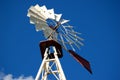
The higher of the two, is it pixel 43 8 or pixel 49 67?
pixel 43 8

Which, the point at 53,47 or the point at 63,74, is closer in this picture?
the point at 63,74

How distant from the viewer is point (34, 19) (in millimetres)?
33500

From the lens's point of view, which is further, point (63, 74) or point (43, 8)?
point (43, 8)

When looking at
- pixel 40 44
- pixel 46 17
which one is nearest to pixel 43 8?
pixel 46 17

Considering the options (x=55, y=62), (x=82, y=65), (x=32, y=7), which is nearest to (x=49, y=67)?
(x=55, y=62)

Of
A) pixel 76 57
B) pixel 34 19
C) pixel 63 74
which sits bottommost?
pixel 63 74

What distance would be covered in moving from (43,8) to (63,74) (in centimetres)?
718

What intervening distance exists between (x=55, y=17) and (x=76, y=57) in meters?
4.33

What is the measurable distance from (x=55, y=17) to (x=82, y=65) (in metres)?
5.28

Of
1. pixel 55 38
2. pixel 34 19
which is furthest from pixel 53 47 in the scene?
pixel 34 19

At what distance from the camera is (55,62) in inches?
1304

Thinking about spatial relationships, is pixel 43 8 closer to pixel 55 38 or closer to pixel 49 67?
pixel 55 38

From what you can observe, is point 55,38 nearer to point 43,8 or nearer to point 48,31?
point 48,31

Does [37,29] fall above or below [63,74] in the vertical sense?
above
